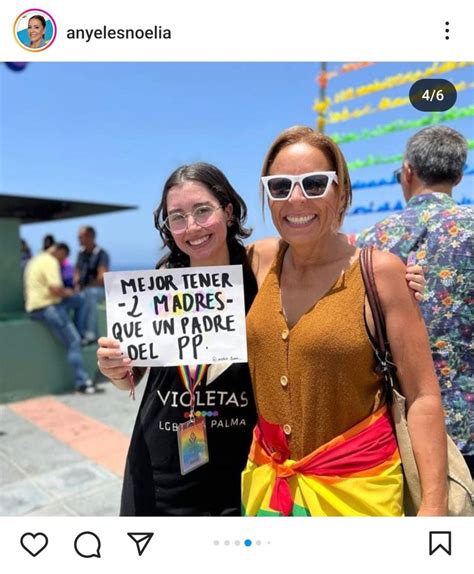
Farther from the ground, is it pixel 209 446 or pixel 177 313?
pixel 177 313

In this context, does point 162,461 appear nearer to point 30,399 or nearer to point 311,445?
point 311,445

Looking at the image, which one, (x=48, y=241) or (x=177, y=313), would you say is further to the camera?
(x=48, y=241)

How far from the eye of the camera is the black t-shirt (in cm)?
124

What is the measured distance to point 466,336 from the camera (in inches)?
54.8

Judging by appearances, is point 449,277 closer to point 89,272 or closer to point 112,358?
point 112,358

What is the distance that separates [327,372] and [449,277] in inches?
23.1

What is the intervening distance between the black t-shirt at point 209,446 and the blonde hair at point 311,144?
0.37m

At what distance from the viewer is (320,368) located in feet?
3.43

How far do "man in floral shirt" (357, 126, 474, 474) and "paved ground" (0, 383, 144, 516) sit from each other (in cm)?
194

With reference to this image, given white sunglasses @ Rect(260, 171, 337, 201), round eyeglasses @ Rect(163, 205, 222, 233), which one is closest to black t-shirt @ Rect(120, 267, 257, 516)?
round eyeglasses @ Rect(163, 205, 222, 233)
